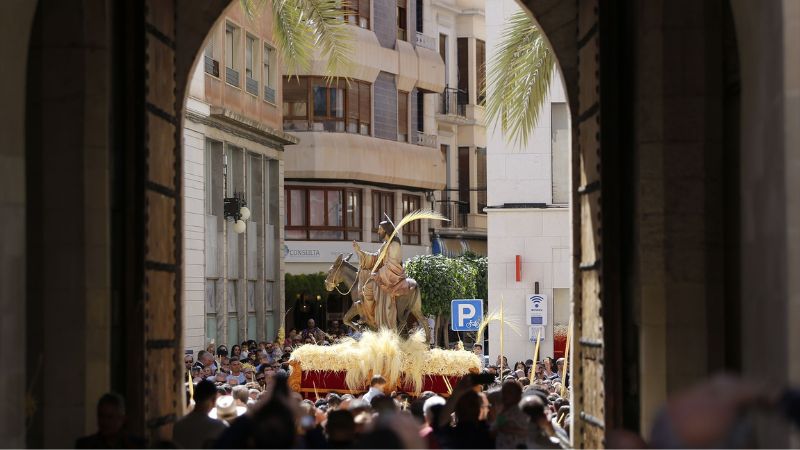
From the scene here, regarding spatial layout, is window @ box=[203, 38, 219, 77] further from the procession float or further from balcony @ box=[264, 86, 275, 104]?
the procession float

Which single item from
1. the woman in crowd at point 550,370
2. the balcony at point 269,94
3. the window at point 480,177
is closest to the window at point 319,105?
the balcony at point 269,94

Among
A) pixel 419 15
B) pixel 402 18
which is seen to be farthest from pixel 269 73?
pixel 419 15

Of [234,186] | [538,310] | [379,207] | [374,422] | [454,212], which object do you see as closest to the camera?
[374,422]

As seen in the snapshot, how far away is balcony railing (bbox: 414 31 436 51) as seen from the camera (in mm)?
62375

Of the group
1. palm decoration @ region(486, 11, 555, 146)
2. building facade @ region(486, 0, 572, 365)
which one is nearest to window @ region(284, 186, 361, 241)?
building facade @ region(486, 0, 572, 365)

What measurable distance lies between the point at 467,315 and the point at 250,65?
1814 cm

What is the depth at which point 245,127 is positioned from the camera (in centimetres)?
4253

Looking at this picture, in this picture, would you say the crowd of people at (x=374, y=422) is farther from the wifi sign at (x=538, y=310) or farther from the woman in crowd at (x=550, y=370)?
the wifi sign at (x=538, y=310)

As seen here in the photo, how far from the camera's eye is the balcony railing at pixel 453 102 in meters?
68.2

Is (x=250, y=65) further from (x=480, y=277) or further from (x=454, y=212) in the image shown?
(x=454, y=212)

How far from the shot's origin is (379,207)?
59.6 metres

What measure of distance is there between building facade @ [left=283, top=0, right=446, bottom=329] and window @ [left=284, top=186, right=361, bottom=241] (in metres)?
0.04
